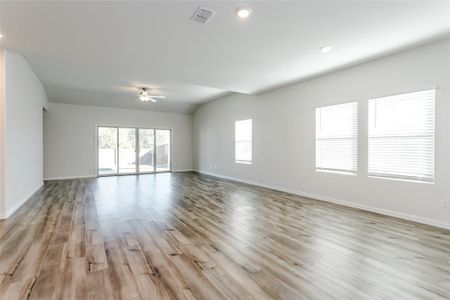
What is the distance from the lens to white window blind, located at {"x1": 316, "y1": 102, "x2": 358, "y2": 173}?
4.60 m

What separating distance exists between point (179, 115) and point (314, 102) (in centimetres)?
689

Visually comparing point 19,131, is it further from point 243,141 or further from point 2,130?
point 243,141

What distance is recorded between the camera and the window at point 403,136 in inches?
141

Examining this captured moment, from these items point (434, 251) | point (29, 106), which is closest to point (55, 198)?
point (29, 106)

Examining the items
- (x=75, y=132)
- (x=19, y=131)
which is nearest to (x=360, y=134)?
(x=19, y=131)

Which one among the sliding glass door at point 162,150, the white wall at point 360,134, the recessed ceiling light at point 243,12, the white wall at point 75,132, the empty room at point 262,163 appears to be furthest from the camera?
the sliding glass door at point 162,150

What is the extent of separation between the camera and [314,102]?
5.27m

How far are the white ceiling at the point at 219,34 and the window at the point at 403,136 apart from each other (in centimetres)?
89

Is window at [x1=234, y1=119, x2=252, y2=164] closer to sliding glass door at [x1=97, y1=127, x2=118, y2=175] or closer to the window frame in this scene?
the window frame

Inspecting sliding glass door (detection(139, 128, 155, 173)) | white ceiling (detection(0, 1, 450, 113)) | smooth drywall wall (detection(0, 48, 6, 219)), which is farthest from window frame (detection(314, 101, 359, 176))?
sliding glass door (detection(139, 128, 155, 173))

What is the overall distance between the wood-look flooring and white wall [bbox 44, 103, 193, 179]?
4.35m

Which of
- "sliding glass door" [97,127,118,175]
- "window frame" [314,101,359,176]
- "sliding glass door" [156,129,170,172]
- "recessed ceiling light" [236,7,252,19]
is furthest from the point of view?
"sliding glass door" [156,129,170,172]

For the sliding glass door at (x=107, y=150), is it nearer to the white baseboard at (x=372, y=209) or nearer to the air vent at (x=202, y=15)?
the white baseboard at (x=372, y=209)

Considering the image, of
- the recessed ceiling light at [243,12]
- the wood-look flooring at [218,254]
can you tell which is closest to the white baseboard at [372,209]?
the wood-look flooring at [218,254]
